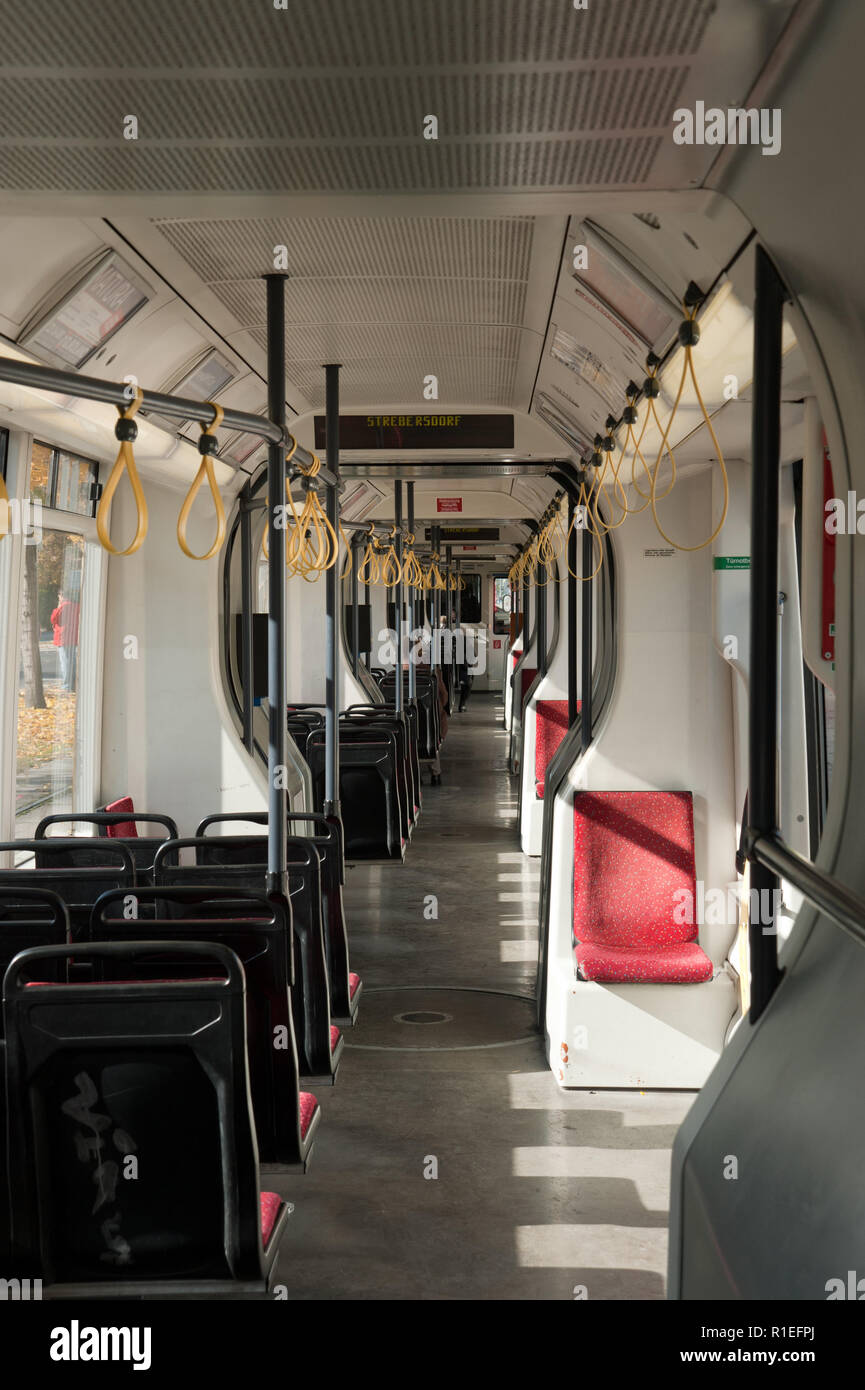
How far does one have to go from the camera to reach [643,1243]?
3826mm

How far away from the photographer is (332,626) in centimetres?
598

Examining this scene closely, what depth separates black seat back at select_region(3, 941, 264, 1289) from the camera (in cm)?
252

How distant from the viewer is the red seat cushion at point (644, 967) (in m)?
5.11

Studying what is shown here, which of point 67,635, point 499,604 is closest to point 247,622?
point 67,635

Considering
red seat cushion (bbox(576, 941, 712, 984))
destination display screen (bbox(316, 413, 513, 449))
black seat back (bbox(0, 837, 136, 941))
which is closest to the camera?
black seat back (bbox(0, 837, 136, 941))

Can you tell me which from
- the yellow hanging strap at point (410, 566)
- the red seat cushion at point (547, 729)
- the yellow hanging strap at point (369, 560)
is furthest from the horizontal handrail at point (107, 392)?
the yellow hanging strap at point (410, 566)

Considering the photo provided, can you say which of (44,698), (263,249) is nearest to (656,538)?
(263,249)

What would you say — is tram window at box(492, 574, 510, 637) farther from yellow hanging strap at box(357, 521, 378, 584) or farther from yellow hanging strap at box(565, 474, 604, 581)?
yellow hanging strap at box(565, 474, 604, 581)

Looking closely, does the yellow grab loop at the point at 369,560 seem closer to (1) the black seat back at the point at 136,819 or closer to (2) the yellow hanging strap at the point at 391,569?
(2) the yellow hanging strap at the point at 391,569

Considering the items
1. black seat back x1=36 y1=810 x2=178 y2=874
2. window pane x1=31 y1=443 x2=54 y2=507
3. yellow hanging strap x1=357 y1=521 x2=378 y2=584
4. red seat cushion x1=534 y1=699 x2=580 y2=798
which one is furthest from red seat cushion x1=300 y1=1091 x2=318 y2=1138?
yellow hanging strap x1=357 y1=521 x2=378 y2=584

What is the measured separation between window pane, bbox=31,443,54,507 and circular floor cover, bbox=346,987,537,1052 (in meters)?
2.97

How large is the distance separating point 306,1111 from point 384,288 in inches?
113

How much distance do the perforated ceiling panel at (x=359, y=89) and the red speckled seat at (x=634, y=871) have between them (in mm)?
3760

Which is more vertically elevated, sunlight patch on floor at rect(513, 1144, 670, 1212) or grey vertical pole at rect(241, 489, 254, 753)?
grey vertical pole at rect(241, 489, 254, 753)
